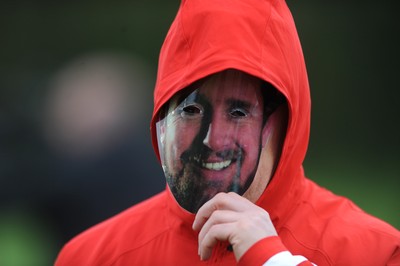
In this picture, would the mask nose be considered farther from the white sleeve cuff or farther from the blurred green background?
the blurred green background

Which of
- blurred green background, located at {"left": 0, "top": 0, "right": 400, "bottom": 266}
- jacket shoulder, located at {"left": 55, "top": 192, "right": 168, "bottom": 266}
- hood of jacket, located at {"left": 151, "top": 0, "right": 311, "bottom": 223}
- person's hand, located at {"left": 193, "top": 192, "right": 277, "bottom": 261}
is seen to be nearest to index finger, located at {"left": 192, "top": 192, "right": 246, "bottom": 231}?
person's hand, located at {"left": 193, "top": 192, "right": 277, "bottom": 261}

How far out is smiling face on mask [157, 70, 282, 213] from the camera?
1.48 metres

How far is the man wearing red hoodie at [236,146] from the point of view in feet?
4.87

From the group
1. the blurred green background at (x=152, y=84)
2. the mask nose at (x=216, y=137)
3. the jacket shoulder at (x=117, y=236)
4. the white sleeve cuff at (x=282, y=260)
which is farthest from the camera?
the blurred green background at (x=152, y=84)

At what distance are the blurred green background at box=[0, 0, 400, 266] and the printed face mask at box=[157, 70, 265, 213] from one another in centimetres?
194

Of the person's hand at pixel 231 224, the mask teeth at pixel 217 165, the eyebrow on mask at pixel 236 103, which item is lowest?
the person's hand at pixel 231 224

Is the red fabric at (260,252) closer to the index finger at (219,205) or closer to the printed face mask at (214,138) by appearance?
the index finger at (219,205)

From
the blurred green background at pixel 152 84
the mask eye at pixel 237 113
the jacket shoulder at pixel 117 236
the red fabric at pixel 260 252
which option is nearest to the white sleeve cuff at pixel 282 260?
the red fabric at pixel 260 252

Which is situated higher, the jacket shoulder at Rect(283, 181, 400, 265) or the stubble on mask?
the stubble on mask

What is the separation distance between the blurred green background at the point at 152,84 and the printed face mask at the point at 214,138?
194 centimetres

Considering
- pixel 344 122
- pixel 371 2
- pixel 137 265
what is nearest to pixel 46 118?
pixel 344 122

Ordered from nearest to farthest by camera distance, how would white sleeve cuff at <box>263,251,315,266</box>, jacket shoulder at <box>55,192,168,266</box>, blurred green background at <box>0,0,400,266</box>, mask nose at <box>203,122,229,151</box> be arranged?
1. white sleeve cuff at <box>263,251,315,266</box>
2. mask nose at <box>203,122,229,151</box>
3. jacket shoulder at <box>55,192,168,266</box>
4. blurred green background at <box>0,0,400,266</box>

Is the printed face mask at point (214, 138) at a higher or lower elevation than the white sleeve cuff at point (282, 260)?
higher

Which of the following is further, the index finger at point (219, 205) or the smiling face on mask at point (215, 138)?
the smiling face on mask at point (215, 138)
